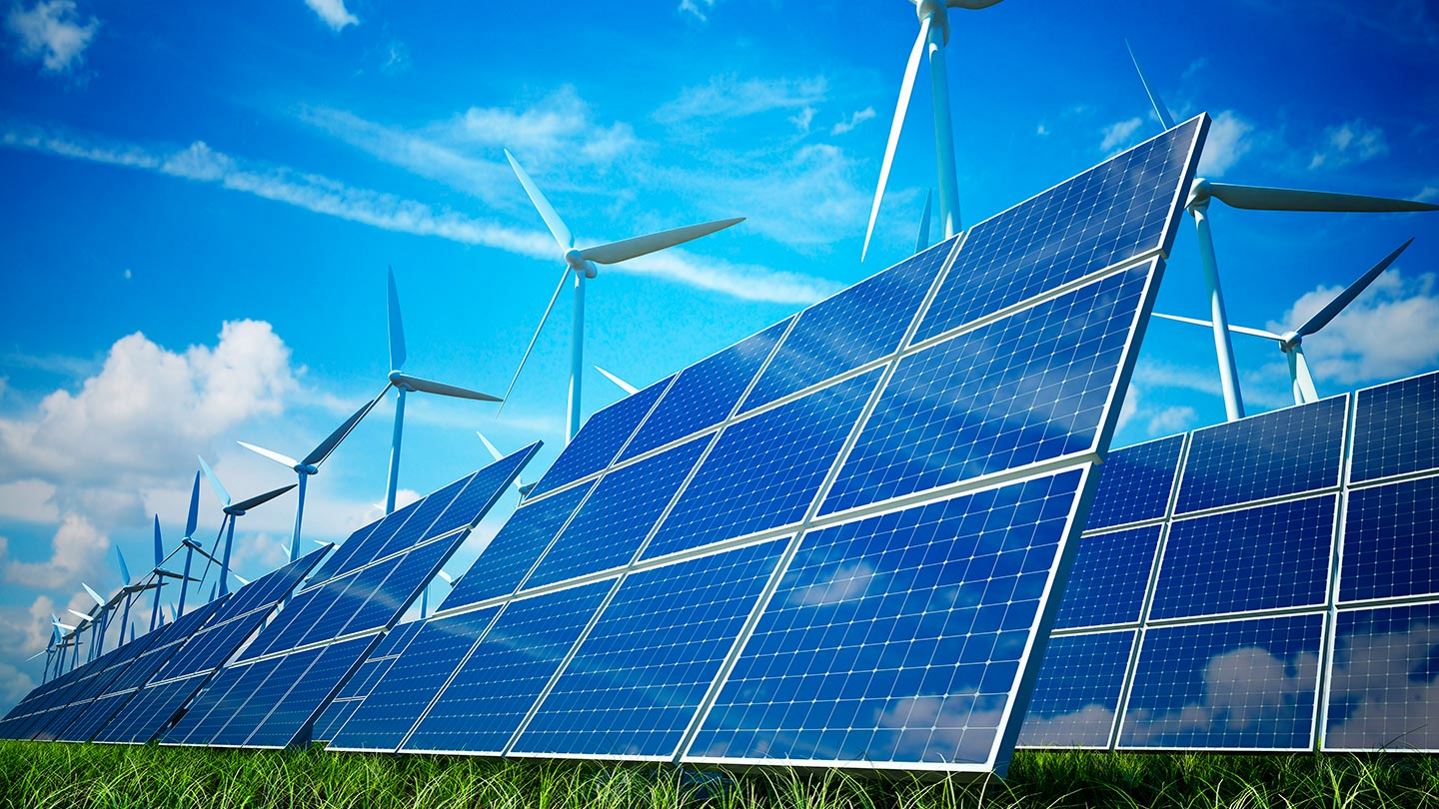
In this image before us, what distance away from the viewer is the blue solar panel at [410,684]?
45.5 ft

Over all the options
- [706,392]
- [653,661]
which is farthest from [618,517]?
[653,661]

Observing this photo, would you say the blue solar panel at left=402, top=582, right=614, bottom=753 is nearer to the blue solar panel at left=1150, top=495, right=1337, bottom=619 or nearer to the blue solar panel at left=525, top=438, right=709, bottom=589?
the blue solar panel at left=525, top=438, right=709, bottom=589

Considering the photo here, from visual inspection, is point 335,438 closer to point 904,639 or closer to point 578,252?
point 578,252

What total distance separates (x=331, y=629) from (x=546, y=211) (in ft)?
64.9

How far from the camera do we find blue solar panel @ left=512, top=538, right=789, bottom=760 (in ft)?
31.2

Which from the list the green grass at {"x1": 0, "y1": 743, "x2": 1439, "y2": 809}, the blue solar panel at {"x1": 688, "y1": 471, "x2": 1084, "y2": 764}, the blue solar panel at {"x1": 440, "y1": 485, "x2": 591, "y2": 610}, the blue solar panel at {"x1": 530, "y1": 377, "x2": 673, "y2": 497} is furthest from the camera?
the blue solar panel at {"x1": 530, "y1": 377, "x2": 673, "y2": 497}

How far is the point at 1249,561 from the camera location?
14641 mm

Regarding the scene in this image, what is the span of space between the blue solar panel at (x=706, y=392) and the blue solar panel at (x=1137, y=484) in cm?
690

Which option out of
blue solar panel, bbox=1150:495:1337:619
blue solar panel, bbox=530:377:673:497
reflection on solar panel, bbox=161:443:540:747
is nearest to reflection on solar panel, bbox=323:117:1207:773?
reflection on solar panel, bbox=161:443:540:747

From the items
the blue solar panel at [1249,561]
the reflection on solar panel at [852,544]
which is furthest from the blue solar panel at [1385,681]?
the reflection on solar panel at [852,544]

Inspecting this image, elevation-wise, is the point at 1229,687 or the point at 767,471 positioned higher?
the point at 767,471

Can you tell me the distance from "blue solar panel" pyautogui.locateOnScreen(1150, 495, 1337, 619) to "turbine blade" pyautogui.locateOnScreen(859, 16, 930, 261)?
27.8 ft

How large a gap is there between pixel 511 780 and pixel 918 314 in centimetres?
830

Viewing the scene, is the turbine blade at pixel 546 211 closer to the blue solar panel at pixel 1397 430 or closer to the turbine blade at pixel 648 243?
the turbine blade at pixel 648 243
